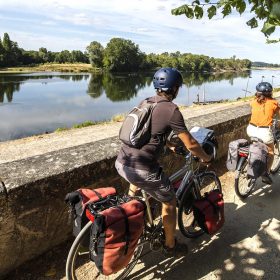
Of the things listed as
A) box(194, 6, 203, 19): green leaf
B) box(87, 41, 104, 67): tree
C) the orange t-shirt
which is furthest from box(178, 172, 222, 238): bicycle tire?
box(87, 41, 104, 67): tree

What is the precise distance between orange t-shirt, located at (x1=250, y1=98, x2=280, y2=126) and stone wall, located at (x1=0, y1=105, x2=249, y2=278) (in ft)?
8.62

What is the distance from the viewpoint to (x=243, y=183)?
196 inches

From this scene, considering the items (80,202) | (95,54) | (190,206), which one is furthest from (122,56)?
(80,202)

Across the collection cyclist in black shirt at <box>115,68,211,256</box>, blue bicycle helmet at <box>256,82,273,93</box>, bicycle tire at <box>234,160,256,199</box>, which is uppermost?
blue bicycle helmet at <box>256,82,273,93</box>

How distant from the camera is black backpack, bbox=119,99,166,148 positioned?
9.18 feet

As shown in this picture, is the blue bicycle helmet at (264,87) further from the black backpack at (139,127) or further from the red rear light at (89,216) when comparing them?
the red rear light at (89,216)

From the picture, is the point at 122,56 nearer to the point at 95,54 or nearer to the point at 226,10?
the point at 95,54

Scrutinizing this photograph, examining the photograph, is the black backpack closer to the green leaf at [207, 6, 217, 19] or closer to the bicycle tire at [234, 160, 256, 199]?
the green leaf at [207, 6, 217, 19]

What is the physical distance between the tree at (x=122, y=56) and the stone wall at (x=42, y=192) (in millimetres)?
123357

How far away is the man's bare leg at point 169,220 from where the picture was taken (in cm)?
311

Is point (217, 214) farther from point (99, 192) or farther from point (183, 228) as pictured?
point (99, 192)

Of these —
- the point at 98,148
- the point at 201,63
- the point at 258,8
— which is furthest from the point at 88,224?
the point at 201,63

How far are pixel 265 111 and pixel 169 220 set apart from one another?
9.24 ft

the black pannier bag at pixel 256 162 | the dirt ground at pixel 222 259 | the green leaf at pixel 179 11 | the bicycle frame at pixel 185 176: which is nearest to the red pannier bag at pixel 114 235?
the dirt ground at pixel 222 259
